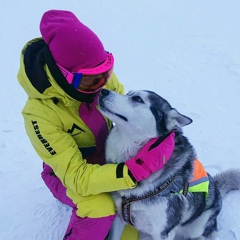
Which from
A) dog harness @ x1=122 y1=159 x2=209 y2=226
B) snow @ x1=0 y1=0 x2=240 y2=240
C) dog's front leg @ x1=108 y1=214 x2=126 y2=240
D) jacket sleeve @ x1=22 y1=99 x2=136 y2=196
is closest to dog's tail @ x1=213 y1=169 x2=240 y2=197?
snow @ x1=0 y1=0 x2=240 y2=240

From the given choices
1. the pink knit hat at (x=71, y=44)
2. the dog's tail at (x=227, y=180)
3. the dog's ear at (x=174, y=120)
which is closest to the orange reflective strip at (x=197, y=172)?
the dog's ear at (x=174, y=120)

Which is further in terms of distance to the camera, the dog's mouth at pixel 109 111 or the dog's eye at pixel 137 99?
the dog's eye at pixel 137 99

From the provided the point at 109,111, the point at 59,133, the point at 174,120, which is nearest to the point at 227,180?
the point at 174,120

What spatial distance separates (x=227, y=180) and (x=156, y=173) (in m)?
1.02

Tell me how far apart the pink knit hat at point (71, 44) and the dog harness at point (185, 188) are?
89 centimetres

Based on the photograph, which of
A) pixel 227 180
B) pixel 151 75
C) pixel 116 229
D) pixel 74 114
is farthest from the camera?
pixel 151 75

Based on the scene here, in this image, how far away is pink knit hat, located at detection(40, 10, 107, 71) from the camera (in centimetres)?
195

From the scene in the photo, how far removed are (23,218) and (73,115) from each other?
3.66 ft

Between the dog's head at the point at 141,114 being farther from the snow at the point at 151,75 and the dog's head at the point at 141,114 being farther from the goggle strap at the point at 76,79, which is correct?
the snow at the point at 151,75

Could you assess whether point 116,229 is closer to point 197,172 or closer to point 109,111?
point 197,172

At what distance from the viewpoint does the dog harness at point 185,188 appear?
2.25 meters

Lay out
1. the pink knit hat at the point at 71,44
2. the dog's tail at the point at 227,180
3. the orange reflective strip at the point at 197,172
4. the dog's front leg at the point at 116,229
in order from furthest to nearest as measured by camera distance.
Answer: the dog's tail at the point at 227,180 < the dog's front leg at the point at 116,229 < the orange reflective strip at the point at 197,172 < the pink knit hat at the point at 71,44

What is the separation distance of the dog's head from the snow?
1.17 m

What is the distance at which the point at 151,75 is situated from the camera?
511cm
